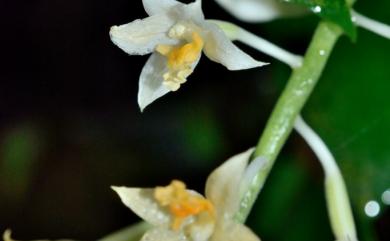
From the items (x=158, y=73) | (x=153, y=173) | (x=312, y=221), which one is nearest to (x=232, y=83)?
(x=153, y=173)

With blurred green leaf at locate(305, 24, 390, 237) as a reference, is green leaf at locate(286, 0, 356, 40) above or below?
above

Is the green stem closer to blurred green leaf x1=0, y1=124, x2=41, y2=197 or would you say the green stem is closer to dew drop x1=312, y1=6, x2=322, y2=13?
dew drop x1=312, y1=6, x2=322, y2=13

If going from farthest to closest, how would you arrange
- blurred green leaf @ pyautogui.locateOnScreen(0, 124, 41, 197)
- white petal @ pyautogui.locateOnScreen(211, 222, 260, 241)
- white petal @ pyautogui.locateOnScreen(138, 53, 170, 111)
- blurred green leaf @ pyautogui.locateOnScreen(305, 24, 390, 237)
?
blurred green leaf @ pyautogui.locateOnScreen(0, 124, 41, 197) < blurred green leaf @ pyautogui.locateOnScreen(305, 24, 390, 237) < white petal @ pyautogui.locateOnScreen(138, 53, 170, 111) < white petal @ pyautogui.locateOnScreen(211, 222, 260, 241)

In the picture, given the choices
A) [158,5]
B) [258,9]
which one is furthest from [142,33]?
[258,9]

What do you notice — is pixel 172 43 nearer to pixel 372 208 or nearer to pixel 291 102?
pixel 291 102

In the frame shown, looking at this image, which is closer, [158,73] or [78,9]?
[158,73]

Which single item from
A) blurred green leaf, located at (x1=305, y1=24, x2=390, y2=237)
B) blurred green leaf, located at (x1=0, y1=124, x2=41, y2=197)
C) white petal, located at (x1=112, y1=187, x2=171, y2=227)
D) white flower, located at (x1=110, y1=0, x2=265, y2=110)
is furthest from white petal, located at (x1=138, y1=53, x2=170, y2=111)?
blurred green leaf, located at (x1=0, y1=124, x2=41, y2=197)

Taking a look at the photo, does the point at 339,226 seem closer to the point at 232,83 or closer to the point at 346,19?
the point at 346,19
